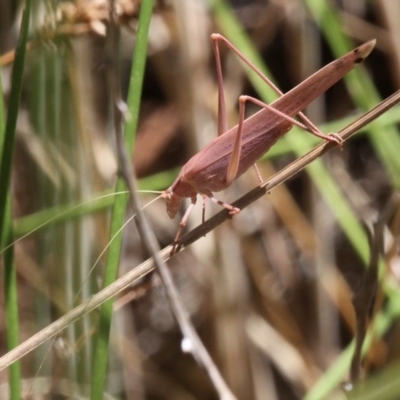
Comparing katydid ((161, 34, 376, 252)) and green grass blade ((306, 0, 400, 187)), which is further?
green grass blade ((306, 0, 400, 187))

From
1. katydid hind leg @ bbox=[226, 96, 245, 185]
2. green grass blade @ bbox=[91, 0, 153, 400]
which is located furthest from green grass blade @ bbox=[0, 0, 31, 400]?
katydid hind leg @ bbox=[226, 96, 245, 185]

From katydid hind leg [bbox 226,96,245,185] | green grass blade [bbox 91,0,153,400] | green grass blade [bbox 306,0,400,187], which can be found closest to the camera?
green grass blade [bbox 91,0,153,400]

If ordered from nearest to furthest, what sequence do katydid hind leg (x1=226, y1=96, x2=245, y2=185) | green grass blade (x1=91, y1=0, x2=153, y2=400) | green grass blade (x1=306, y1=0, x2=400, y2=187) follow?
green grass blade (x1=91, y1=0, x2=153, y2=400) < katydid hind leg (x1=226, y1=96, x2=245, y2=185) < green grass blade (x1=306, y1=0, x2=400, y2=187)

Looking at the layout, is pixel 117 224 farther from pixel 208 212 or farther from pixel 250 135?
pixel 208 212

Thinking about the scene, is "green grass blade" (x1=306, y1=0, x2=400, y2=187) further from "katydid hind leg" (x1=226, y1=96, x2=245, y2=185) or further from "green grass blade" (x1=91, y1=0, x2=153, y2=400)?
"green grass blade" (x1=91, y1=0, x2=153, y2=400)

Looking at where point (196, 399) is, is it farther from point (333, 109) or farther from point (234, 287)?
point (333, 109)

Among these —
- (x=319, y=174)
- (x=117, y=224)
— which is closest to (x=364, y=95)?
(x=319, y=174)

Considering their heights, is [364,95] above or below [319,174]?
above
